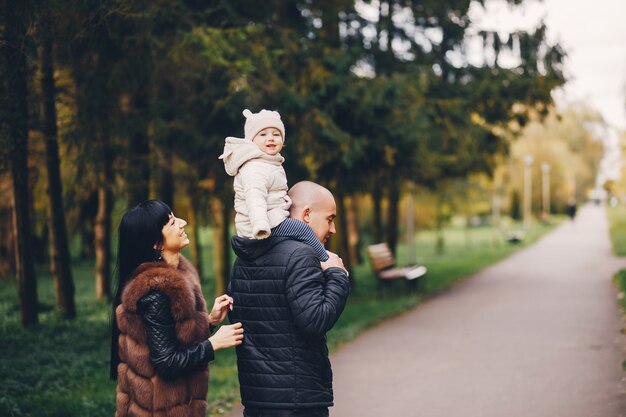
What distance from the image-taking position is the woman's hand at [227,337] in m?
3.39

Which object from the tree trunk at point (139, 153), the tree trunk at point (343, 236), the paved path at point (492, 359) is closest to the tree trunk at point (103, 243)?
the tree trunk at point (139, 153)

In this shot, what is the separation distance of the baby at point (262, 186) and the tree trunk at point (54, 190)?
487 cm

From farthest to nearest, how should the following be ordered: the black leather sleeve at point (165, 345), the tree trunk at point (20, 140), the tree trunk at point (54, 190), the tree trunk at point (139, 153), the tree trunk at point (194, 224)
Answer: the tree trunk at point (194, 224)
the tree trunk at point (139, 153)
the tree trunk at point (54, 190)
the tree trunk at point (20, 140)
the black leather sleeve at point (165, 345)

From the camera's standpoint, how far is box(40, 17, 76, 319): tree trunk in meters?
8.82

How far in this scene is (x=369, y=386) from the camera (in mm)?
7586

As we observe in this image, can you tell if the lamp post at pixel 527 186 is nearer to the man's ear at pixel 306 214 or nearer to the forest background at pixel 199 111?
the forest background at pixel 199 111

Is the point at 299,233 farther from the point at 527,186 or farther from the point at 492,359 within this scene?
the point at 527,186

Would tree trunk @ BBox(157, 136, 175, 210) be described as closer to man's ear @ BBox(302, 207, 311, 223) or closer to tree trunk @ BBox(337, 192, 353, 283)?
tree trunk @ BBox(337, 192, 353, 283)

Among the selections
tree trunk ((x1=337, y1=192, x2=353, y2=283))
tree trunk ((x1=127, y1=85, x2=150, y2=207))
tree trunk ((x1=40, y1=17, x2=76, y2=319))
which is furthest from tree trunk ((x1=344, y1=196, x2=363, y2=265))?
tree trunk ((x1=127, y1=85, x2=150, y2=207))

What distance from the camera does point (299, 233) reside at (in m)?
3.31

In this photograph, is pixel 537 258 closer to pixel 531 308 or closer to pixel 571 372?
pixel 531 308

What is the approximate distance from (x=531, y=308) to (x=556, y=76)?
587 centimetres

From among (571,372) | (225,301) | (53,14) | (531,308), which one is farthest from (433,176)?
(225,301)

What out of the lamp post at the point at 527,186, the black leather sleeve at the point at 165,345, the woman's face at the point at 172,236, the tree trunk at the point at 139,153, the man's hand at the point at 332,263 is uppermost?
the tree trunk at the point at 139,153
